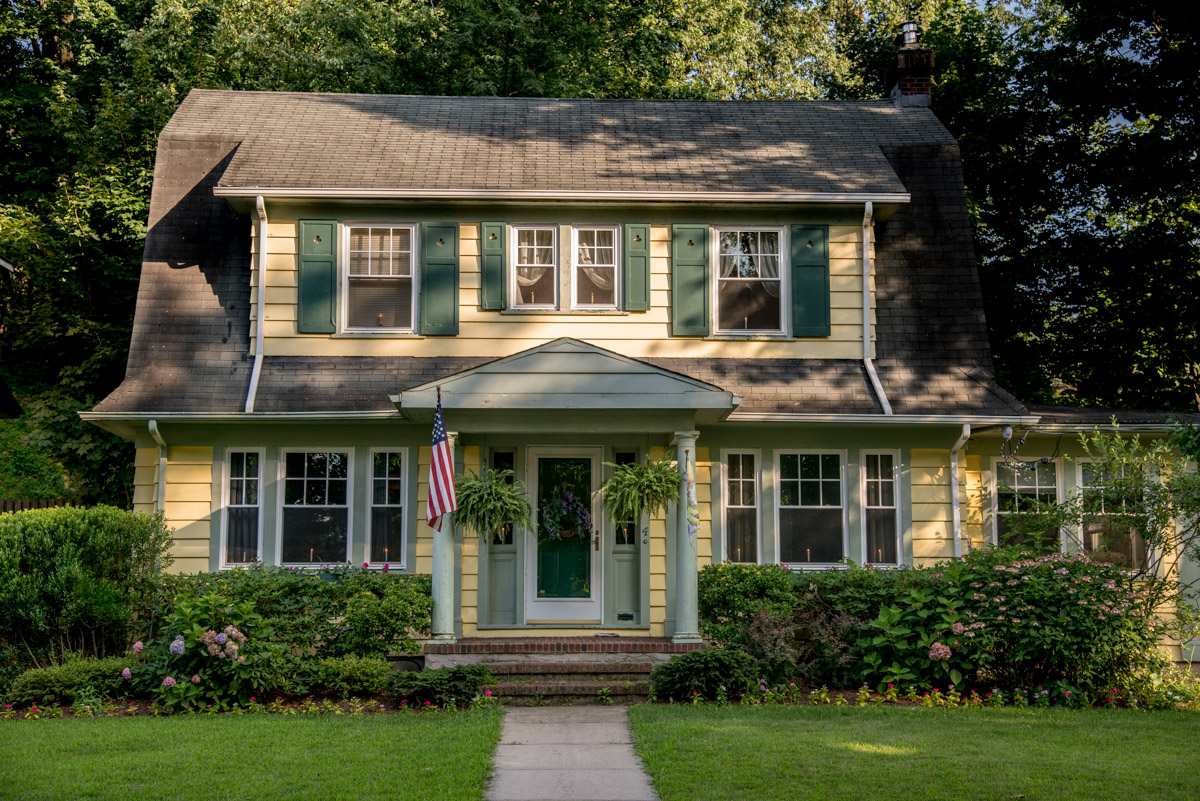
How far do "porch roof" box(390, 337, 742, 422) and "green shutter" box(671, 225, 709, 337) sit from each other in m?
1.96

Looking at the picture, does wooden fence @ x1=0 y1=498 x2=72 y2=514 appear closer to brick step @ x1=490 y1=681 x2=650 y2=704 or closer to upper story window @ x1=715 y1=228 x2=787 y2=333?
brick step @ x1=490 y1=681 x2=650 y2=704

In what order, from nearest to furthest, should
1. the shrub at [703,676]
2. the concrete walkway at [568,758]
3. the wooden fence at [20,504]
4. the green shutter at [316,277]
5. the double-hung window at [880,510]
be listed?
the concrete walkway at [568,758] → the shrub at [703,676] → the double-hung window at [880,510] → the green shutter at [316,277] → the wooden fence at [20,504]

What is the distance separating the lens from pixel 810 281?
41.7ft

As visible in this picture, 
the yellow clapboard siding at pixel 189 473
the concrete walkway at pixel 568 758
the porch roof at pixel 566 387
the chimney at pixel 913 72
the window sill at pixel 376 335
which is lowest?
the concrete walkway at pixel 568 758

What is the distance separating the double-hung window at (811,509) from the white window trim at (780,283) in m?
1.54

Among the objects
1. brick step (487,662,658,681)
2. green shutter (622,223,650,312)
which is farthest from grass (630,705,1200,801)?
green shutter (622,223,650,312)

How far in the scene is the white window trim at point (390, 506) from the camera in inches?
472

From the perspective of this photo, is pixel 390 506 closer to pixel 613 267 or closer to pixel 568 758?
pixel 613 267

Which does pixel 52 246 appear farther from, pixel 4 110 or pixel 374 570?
pixel 374 570

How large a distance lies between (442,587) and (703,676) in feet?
9.61

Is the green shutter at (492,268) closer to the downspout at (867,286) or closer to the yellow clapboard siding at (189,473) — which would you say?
the yellow clapboard siding at (189,473)

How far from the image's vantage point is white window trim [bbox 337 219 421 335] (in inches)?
492

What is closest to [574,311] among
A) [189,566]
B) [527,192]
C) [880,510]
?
[527,192]

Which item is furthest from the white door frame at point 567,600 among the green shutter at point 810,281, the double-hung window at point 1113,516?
the double-hung window at point 1113,516
